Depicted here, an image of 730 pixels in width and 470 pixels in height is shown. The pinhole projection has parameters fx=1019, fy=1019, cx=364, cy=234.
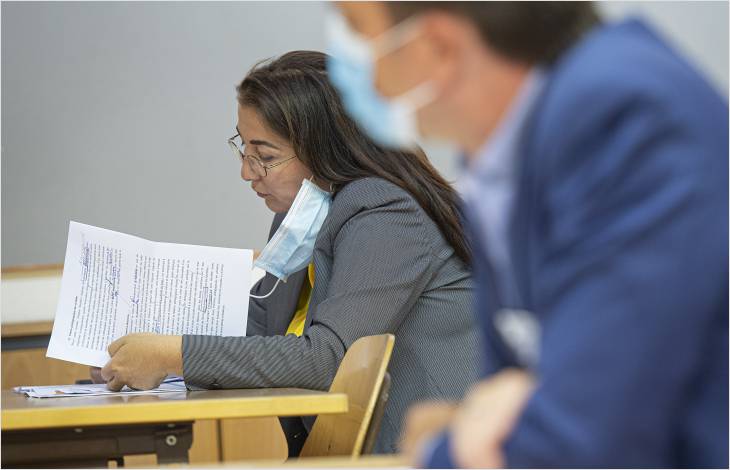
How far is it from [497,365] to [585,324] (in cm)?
25

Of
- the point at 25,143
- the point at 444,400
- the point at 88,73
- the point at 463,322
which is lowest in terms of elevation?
the point at 444,400

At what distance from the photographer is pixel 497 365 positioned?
90cm

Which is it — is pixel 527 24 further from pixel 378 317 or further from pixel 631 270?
pixel 378 317

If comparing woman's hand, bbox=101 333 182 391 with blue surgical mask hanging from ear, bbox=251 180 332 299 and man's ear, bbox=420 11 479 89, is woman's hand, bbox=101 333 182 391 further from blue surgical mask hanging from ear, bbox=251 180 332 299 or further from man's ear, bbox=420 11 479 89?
man's ear, bbox=420 11 479 89

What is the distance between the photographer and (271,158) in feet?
7.47

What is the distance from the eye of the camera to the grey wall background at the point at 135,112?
3482 millimetres

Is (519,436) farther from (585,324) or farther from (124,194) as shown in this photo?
(124,194)

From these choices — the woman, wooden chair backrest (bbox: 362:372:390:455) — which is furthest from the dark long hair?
wooden chair backrest (bbox: 362:372:390:455)

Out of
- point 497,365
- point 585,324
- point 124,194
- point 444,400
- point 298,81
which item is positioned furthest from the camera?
point 124,194

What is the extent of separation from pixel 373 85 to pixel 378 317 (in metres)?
1.15

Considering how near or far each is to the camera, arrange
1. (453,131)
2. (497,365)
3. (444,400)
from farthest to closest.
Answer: (444,400) → (497,365) → (453,131)

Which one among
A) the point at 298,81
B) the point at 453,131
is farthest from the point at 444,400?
the point at 453,131

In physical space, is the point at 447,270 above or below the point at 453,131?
below

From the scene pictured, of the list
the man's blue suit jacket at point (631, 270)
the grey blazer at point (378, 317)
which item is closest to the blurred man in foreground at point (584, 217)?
the man's blue suit jacket at point (631, 270)
